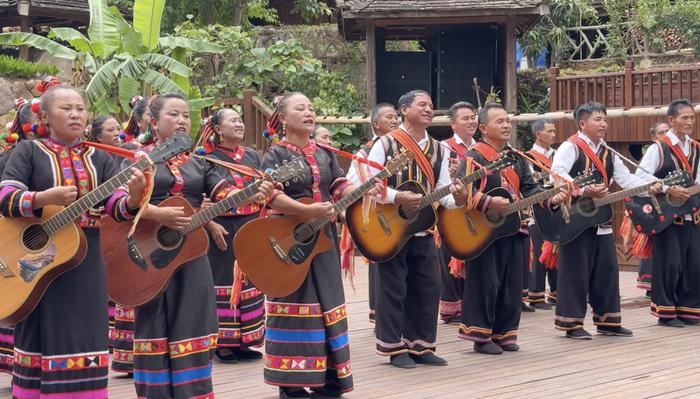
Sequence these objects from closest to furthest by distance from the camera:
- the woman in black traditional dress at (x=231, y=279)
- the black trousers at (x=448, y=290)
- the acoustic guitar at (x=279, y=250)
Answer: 1. the acoustic guitar at (x=279, y=250)
2. the woman in black traditional dress at (x=231, y=279)
3. the black trousers at (x=448, y=290)

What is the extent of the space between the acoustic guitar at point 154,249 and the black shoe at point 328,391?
4.16ft

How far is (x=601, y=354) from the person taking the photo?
26.0 feet

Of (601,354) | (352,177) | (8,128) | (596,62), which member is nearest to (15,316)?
(8,128)

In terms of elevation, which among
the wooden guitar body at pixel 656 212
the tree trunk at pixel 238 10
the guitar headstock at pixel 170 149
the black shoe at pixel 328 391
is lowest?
the black shoe at pixel 328 391

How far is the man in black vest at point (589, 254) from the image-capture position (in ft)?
28.0

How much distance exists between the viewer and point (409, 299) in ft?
25.0

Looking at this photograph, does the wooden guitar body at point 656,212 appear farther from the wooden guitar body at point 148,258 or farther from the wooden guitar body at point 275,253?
the wooden guitar body at point 148,258

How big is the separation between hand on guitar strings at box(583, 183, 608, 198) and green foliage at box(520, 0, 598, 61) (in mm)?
13577

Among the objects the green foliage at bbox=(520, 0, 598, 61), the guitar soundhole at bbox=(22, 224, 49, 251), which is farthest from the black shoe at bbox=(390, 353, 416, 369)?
the green foliage at bbox=(520, 0, 598, 61)

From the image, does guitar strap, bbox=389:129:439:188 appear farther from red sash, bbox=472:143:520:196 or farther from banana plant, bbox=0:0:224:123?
banana plant, bbox=0:0:224:123

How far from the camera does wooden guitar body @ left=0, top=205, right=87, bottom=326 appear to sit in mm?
5191

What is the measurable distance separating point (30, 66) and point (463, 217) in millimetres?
13331

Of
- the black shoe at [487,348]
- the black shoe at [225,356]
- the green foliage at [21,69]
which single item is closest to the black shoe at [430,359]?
the black shoe at [487,348]

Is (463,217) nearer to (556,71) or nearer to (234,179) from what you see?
(234,179)
